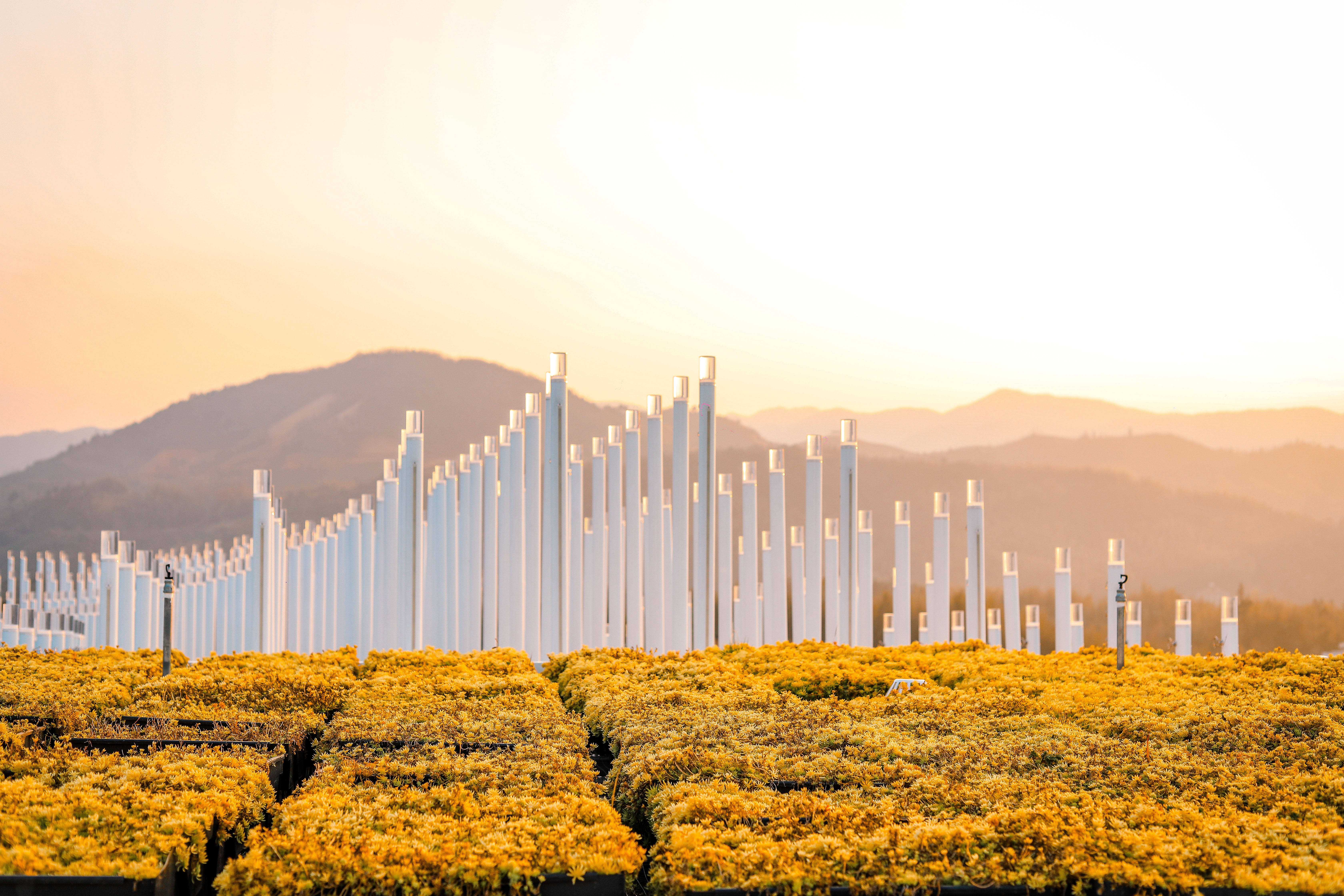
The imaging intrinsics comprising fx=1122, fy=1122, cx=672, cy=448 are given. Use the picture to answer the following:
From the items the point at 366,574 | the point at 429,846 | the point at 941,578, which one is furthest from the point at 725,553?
the point at 429,846

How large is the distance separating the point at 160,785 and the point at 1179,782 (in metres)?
5.89

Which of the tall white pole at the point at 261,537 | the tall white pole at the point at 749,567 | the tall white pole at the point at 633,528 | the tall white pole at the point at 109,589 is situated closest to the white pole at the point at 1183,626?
the tall white pole at the point at 749,567

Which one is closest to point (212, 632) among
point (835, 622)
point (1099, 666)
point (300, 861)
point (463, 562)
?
point (463, 562)

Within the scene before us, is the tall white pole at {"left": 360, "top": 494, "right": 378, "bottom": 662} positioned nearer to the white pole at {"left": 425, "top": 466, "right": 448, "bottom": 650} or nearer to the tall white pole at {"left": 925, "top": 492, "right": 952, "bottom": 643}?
the white pole at {"left": 425, "top": 466, "right": 448, "bottom": 650}

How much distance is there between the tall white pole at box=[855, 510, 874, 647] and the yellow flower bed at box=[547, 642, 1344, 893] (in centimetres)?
640

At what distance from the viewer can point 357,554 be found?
84.5 feet

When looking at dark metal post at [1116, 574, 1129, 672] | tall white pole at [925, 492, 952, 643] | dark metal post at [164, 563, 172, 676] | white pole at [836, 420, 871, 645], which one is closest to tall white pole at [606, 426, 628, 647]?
white pole at [836, 420, 871, 645]

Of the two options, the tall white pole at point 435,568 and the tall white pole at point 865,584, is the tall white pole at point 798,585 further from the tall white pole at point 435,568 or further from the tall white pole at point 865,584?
the tall white pole at point 435,568

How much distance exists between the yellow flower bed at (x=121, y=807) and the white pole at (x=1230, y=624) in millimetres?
16493

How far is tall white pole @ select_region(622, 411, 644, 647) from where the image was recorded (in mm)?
18891

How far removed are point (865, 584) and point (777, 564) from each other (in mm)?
1792

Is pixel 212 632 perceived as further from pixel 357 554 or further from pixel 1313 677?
pixel 1313 677

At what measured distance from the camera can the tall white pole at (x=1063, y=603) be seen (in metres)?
20.2

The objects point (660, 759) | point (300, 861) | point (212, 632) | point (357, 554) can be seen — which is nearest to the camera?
point (300, 861)
